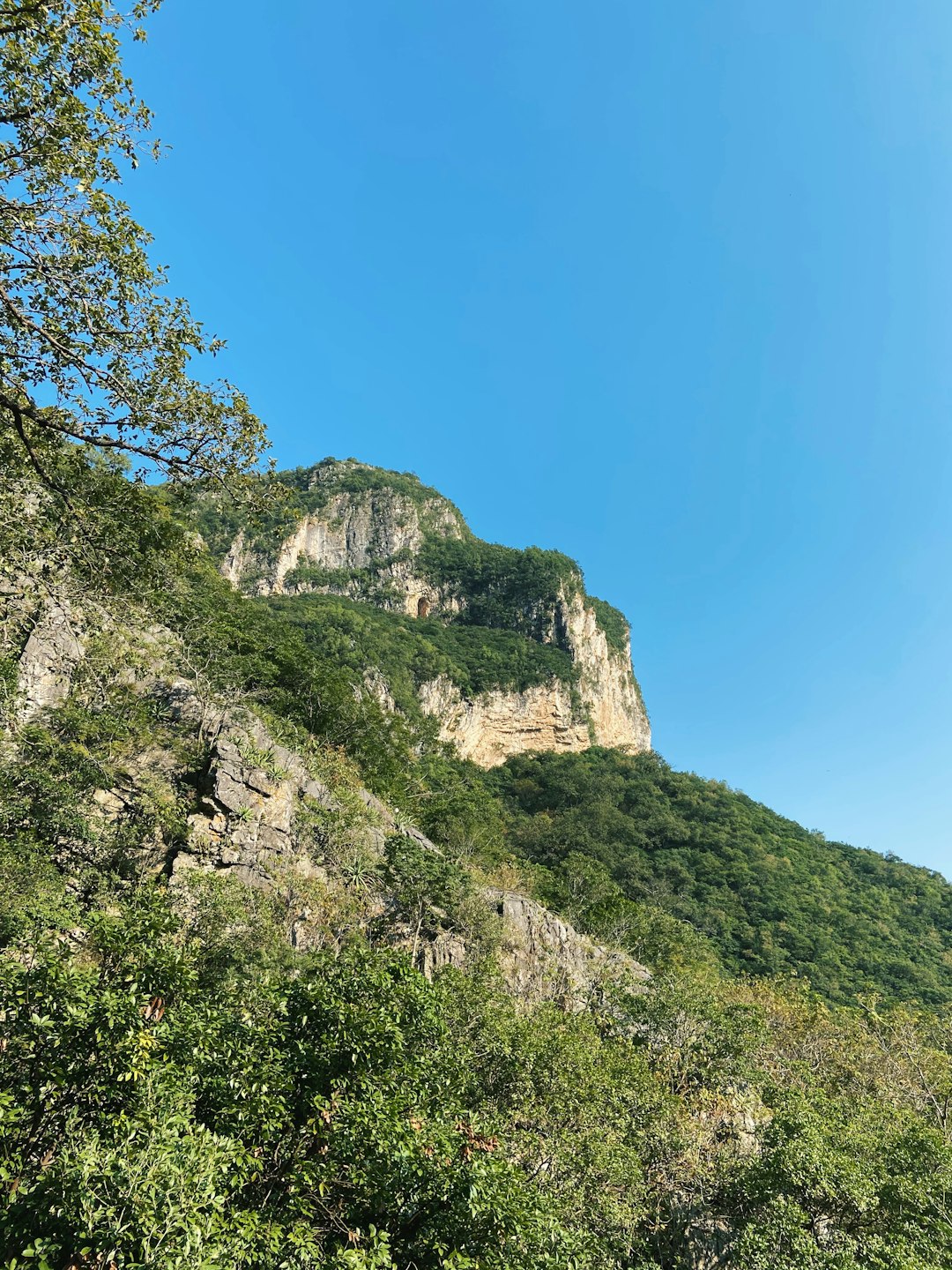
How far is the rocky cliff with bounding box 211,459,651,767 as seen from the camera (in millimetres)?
82000

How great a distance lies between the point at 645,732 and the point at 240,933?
3719 inches

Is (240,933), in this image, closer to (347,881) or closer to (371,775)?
(347,881)

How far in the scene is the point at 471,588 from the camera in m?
103

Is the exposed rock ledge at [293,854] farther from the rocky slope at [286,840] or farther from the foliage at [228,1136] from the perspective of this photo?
the foliage at [228,1136]

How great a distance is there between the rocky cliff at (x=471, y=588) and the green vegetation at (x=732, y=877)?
684cm

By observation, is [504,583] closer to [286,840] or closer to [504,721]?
[504,721]

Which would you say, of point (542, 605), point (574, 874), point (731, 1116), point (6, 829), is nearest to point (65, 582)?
point (6, 829)

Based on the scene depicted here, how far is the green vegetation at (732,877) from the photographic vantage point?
44.1 meters

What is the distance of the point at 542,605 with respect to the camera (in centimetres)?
9881

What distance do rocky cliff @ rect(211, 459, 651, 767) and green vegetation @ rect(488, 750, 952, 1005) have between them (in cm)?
684

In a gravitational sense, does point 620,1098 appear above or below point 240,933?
below

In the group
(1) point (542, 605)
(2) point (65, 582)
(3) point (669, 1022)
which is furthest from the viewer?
(1) point (542, 605)

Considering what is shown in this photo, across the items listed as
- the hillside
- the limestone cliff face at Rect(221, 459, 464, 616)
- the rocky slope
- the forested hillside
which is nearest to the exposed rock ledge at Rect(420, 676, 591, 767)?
the hillside

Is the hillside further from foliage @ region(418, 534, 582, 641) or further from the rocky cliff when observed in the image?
foliage @ region(418, 534, 582, 641)
